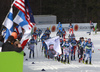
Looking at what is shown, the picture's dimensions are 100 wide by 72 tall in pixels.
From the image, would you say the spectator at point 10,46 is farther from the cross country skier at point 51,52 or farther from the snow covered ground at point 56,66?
the cross country skier at point 51,52

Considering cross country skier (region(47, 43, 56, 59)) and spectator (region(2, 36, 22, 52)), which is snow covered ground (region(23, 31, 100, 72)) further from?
spectator (region(2, 36, 22, 52))

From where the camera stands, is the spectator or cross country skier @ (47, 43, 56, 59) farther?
cross country skier @ (47, 43, 56, 59)

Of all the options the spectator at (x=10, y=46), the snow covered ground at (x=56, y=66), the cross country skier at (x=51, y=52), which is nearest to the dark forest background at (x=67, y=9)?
the cross country skier at (x=51, y=52)

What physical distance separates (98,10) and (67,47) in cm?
3120

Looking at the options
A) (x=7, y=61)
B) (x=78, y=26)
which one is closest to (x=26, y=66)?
(x=7, y=61)

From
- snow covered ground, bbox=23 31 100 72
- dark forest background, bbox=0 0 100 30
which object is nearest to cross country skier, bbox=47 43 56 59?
snow covered ground, bbox=23 31 100 72

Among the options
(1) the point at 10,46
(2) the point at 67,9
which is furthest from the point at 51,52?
(2) the point at 67,9

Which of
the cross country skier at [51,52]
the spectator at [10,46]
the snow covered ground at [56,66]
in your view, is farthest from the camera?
the cross country skier at [51,52]

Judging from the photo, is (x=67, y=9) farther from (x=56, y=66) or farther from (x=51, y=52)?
(x=56, y=66)

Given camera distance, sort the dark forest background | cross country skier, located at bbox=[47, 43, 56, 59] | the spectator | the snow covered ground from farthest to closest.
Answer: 1. the dark forest background
2. cross country skier, located at bbox=[47, 43, 56, 59]
3. the snow covered ground
4. the spectator

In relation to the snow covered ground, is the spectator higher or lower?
higher

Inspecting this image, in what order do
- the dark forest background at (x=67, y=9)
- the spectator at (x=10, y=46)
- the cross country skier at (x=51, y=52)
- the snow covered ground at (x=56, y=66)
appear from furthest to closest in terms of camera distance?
the dark forest background at (x=67, y=9) < the cross country skier at (x=51, y=52) < the snow covered ground at (x=56, y=66) < the spectator at (x=10, y=46)

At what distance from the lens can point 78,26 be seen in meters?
38.7

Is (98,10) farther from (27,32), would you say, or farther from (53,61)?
(27,32)
